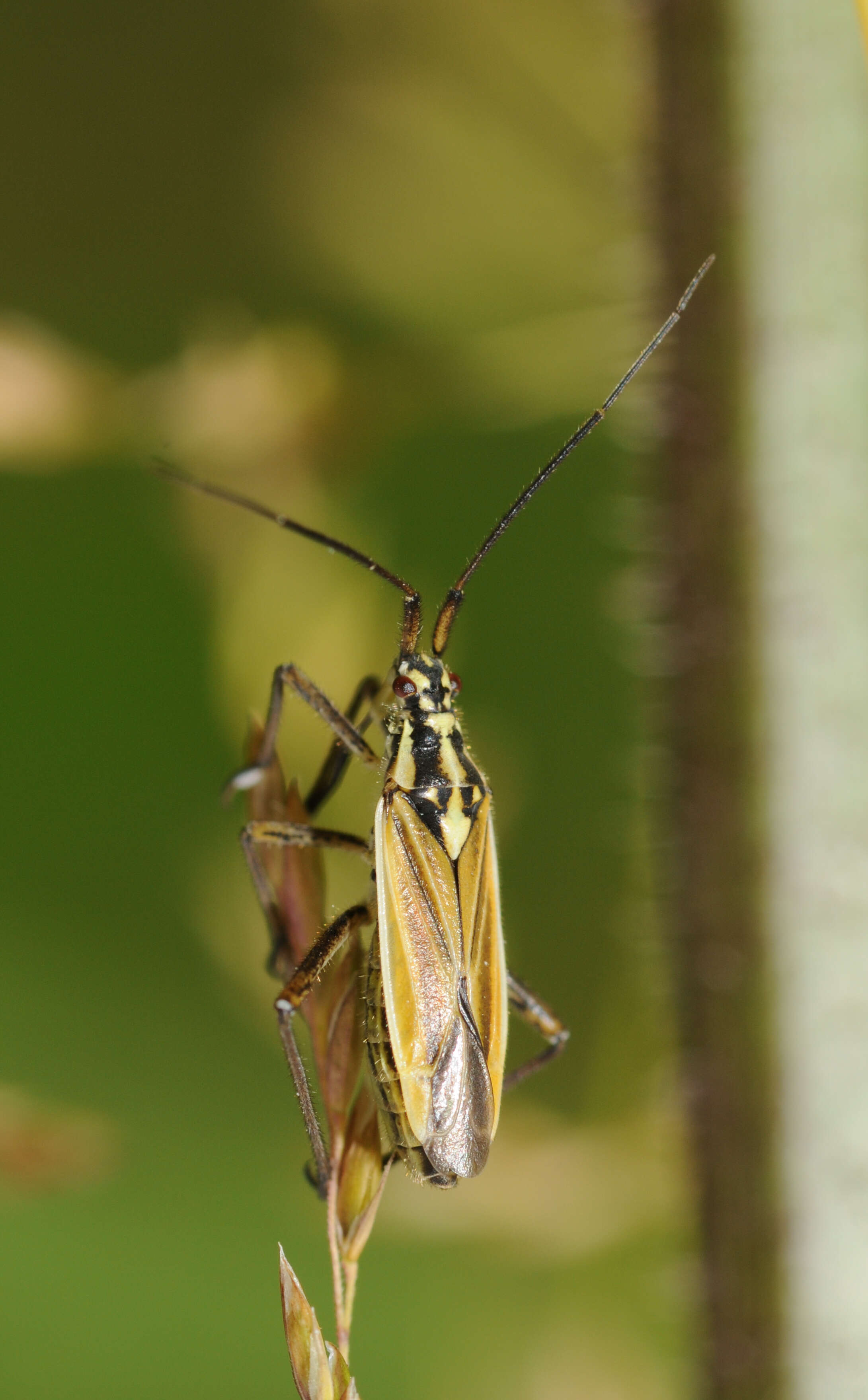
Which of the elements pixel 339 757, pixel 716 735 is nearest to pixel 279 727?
pixel 339 757

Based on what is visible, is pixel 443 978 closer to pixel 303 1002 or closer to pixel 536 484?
pixel 303 1002

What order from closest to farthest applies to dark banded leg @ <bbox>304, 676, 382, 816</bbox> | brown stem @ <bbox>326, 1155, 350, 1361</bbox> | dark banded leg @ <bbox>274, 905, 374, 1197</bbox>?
brown stem @ <bbox>326, 1155, 350, 1361</bbox>
dark banded leg @ <bbox>274, 905, 374, 1197</bbox>
dark banded leg @ <bbox>304, 676, 382, 816</bbox>

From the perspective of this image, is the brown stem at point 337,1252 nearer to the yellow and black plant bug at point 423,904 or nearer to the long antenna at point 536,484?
the yellow and black plant bug at point 423,904

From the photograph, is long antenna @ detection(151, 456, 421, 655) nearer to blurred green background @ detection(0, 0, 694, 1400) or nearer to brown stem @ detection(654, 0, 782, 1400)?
blurred green background @ detection(0, 0, 694, 1400)

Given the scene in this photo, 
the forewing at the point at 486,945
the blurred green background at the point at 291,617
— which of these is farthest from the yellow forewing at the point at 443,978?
the blurred green background at the point at 291,617

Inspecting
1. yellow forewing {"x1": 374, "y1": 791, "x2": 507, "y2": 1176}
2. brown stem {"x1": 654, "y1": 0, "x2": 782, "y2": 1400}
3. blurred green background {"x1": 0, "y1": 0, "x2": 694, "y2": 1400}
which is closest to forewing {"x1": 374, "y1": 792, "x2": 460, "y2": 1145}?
yellow forewing {"x1": 374, "y1": 791, "x2": 507, "y2": 1176}

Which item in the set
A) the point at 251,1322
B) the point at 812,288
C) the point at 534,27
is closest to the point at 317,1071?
the point at 251,1322

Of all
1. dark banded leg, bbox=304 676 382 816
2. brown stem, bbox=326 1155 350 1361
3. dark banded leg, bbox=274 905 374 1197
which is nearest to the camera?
brown stem, bbox=326 1155 350 1361
